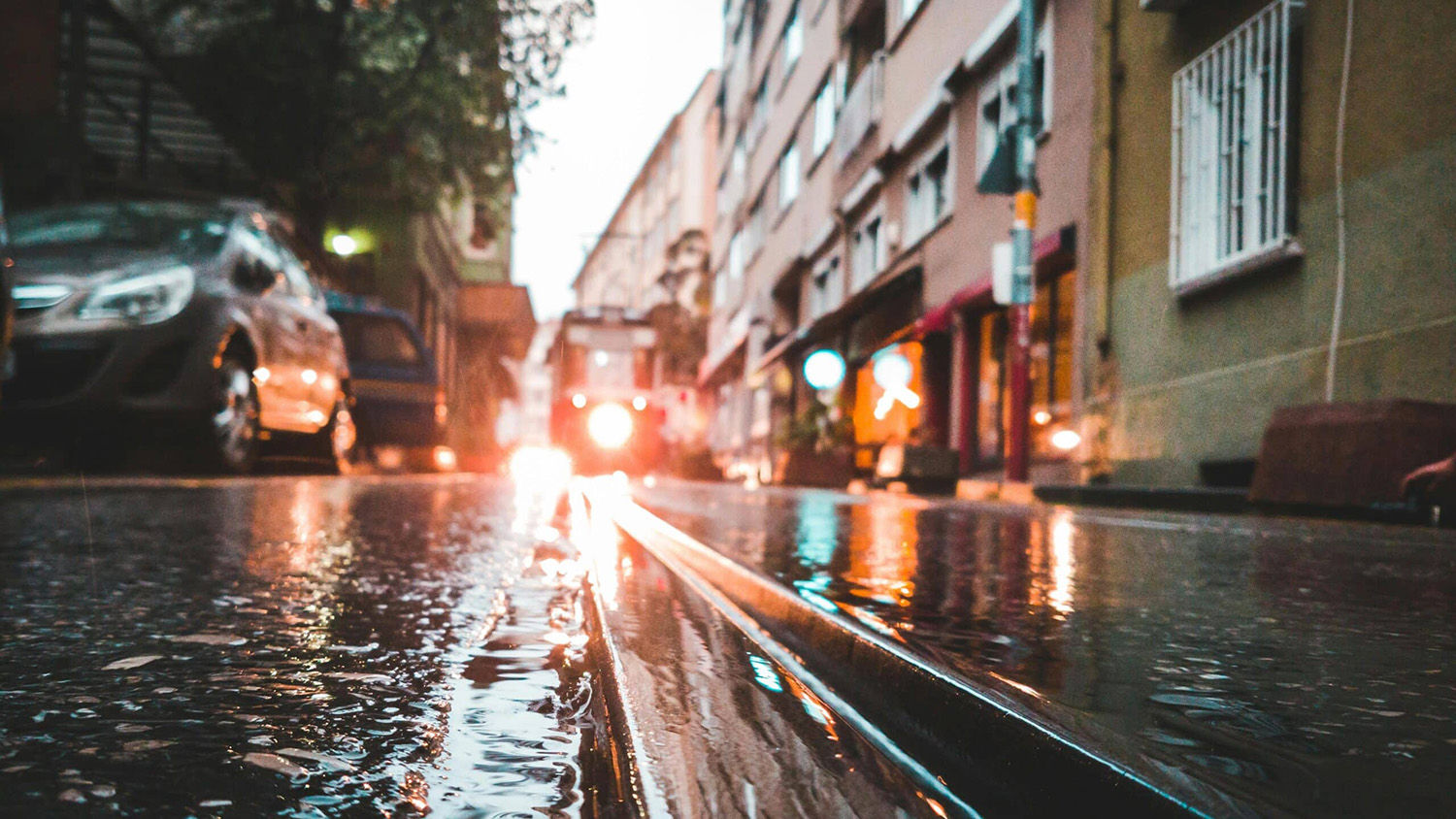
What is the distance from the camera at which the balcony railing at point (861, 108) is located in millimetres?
19609

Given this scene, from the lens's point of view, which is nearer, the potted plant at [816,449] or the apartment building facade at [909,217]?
the apartment building facade at [909,217]

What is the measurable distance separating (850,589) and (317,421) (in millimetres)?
7955

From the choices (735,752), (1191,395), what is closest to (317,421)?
(1191,395)

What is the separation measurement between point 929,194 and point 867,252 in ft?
12.8

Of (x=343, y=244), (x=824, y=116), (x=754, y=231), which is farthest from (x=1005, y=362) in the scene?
(x=754, y=231)

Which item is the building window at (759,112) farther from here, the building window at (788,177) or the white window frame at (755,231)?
the building window at (788,177)

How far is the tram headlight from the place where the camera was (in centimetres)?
2594

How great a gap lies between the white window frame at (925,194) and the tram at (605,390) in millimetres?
9076

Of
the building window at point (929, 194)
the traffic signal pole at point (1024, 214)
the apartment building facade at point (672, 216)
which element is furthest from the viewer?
the apartment building facade at point (672, 216)

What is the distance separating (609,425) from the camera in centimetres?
2594

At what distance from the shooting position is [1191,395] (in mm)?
9547

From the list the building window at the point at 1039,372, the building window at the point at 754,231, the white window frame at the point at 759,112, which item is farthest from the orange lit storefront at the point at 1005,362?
the white window frame at the point at 759,112

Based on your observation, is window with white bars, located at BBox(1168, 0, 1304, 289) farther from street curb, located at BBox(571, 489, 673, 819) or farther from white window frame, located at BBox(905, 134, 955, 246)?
street curb, located at BBox(571, 489, 673, 819)

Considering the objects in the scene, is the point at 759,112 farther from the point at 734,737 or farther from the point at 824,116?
the point at 734,737
